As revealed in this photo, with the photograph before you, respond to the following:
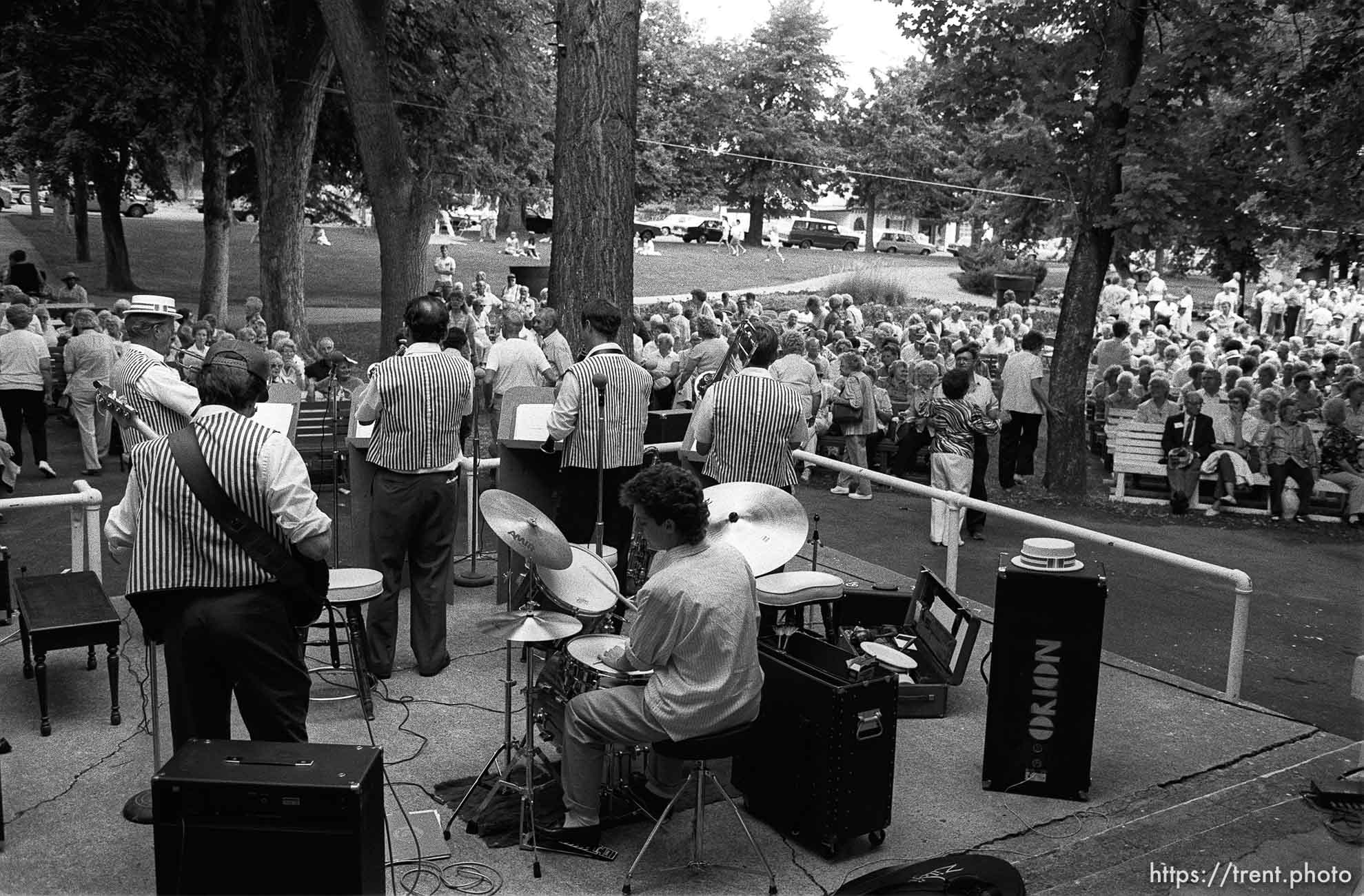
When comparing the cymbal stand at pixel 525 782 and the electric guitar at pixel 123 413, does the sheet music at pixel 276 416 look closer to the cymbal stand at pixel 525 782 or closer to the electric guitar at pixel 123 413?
the electric guitar at pixel 123 413

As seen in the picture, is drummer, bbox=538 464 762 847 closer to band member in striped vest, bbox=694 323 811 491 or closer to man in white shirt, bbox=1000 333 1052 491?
band member in striped vest, bbox=694 323 811 491

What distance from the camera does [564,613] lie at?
5.67m

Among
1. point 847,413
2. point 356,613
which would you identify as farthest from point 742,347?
point 847,413

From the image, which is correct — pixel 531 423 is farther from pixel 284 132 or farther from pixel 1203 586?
pixel 284 132

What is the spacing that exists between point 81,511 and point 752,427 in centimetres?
394

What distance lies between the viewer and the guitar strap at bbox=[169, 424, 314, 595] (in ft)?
15.1

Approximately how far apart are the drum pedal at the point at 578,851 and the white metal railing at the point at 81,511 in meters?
3.40

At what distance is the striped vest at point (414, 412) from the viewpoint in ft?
22.5

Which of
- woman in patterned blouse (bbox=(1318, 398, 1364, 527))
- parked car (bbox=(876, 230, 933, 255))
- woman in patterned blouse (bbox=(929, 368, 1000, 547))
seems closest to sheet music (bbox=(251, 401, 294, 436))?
woman in patterned blouse (bbox=(929, 368, 1000, 547))

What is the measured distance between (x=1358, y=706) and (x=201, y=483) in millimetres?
6566

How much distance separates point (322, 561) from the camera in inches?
190

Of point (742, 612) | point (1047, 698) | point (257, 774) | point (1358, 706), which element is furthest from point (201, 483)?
point (1358, 706)

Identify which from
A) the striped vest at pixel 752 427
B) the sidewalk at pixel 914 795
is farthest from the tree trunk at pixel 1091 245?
the striped vest at pixel 752 427

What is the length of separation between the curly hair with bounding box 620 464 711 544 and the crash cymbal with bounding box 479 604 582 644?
0.62 m
